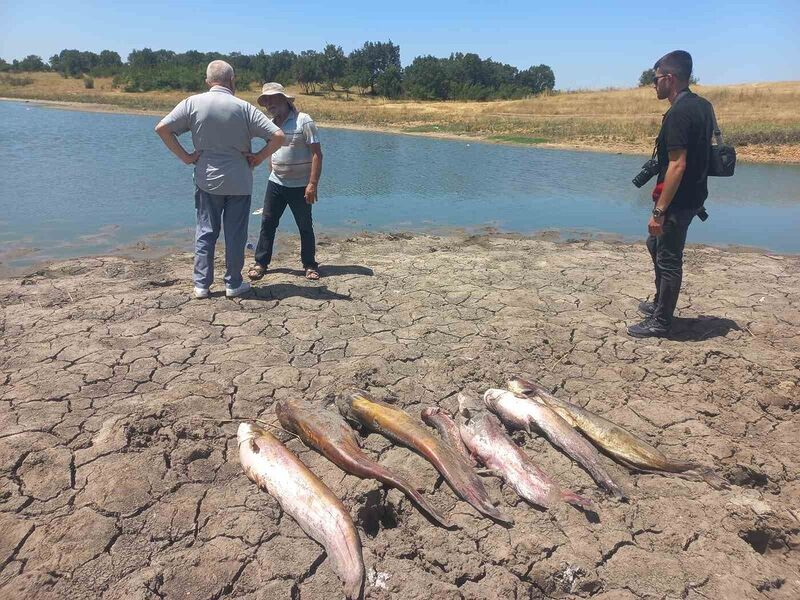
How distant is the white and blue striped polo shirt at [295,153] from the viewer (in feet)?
19.1

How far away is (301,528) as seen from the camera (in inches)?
110

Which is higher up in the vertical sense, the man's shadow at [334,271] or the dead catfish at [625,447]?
the man's shadow at [334,271]

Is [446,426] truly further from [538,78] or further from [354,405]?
[538,78]

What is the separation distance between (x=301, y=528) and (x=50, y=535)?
1209 mm

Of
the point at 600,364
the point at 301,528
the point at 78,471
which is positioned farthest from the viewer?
the point at 600,364

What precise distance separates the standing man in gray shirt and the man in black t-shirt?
3.40m

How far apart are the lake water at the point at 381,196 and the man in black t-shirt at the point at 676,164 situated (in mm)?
5224

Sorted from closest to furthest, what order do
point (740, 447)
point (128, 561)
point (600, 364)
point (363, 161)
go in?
point (128, 561) < point (740, 447) < point (600, 364) < point (363, 161)

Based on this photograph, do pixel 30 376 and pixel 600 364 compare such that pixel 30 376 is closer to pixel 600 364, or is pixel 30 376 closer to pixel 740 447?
pixel 600 364

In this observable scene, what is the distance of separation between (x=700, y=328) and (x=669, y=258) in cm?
106

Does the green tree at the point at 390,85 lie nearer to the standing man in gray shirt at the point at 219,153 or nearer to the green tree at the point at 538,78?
the green tree at the point at 538,78

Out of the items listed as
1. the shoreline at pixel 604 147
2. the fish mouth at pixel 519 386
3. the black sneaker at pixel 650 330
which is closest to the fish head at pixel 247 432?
the fish mouth at pixel 519 386

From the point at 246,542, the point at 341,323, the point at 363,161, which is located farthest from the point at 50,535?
the point at 363,161

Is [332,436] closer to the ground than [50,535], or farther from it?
farther from it
